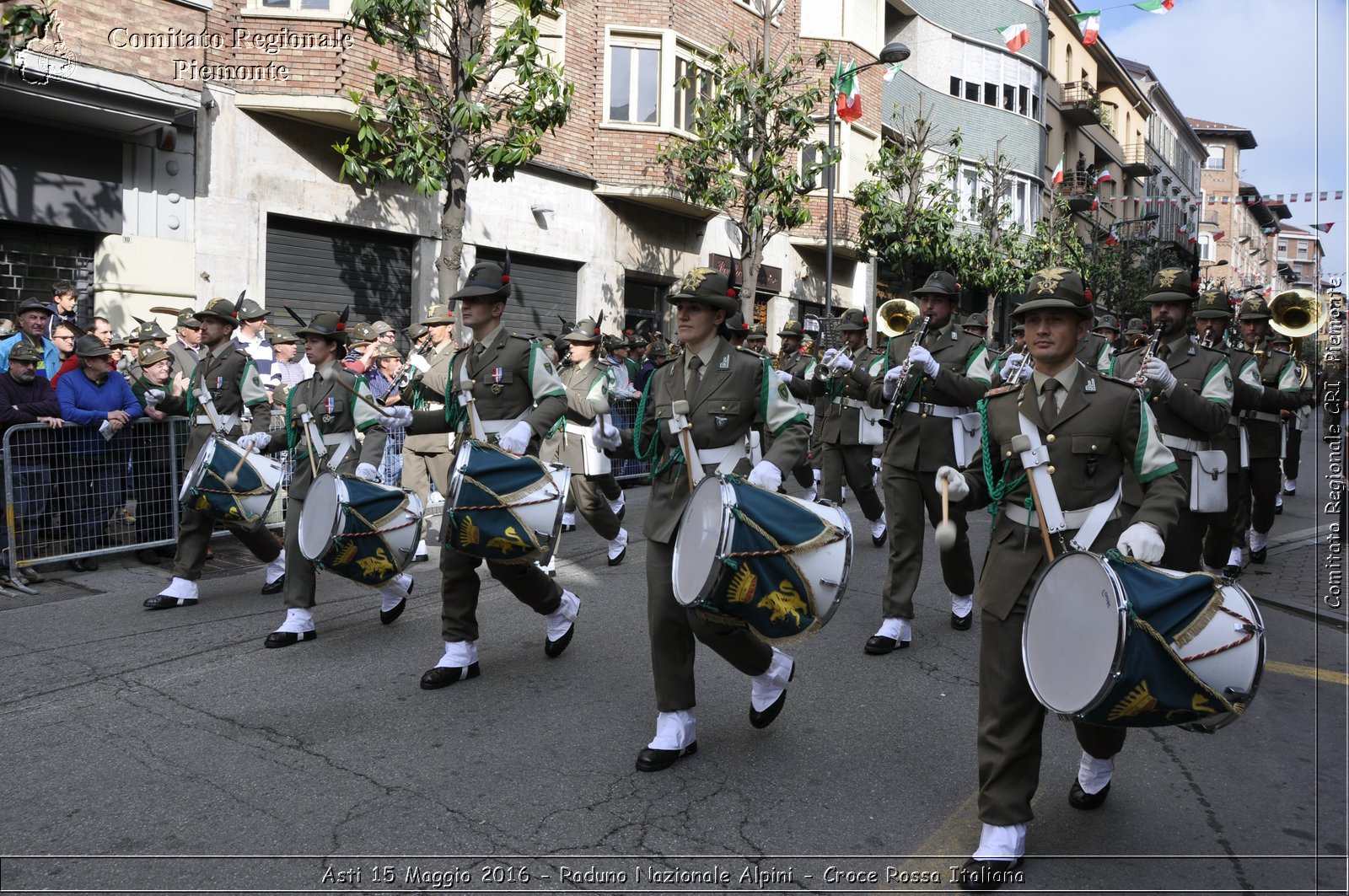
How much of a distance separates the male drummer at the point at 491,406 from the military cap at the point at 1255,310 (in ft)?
22.6

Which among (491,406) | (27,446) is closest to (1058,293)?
(491,406)

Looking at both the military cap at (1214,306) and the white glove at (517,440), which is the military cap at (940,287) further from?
the white glove at (517,440)

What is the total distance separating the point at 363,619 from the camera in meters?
7.22

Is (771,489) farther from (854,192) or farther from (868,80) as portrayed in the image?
(868,80)

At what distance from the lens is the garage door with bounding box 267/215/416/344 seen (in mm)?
14625

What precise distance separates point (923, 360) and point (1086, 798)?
2.60 metres

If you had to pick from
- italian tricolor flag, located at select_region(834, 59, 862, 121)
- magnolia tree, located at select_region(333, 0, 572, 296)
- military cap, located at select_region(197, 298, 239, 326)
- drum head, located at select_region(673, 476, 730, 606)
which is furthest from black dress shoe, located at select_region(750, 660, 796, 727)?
italian tricolor flag, located at select_region(834, 59, 862, 121)

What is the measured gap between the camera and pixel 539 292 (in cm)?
1936

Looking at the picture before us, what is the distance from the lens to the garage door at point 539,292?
18.6m

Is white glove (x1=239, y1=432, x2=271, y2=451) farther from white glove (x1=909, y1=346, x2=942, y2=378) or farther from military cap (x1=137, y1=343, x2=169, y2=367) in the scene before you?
white glove (x1=909, y1=346, x2=942, y2=378)

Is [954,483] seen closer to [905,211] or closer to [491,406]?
[491,406]

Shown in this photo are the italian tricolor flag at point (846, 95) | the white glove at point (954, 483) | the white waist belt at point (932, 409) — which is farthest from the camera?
the italian tricolor flag at point (846, 95)

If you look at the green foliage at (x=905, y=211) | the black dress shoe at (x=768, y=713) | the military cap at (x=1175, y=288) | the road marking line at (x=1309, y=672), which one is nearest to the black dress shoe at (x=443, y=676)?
the black dress shoe at (x=768, y=713)

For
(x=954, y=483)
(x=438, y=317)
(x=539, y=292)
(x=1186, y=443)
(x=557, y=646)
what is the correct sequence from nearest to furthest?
(x=954, y=483) → (x=557, y=646) → (x=1186, y=443) → (x=438, y=317) → (x=539, y=292)
